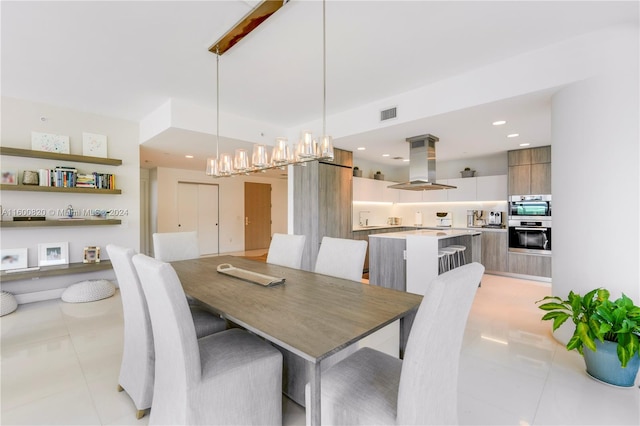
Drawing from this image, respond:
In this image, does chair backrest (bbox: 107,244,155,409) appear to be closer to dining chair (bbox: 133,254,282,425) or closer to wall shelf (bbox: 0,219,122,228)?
dining chair (bbox: 133,254,282,425)

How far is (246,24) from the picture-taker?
2186 millimetres

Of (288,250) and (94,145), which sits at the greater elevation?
(94,145)

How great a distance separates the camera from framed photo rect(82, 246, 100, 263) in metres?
4.19

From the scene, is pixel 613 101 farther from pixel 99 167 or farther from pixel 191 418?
pixel 99 167

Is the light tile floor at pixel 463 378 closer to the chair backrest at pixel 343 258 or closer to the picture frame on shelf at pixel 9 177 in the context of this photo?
the chair backrest at pixel 343 258

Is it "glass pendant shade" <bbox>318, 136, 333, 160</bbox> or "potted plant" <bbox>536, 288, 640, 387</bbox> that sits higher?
"glass pendant shade" <bbox>318, 136, 333, 160</bbox>

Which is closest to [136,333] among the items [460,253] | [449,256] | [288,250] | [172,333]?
[172,333]

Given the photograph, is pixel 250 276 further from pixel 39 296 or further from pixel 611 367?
pixel 39 296

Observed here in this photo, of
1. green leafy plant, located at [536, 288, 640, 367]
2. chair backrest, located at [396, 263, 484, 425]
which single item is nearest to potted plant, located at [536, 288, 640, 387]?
green leafy plant, located at [536, 288, 640, 367]

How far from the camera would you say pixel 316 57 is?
2744mm

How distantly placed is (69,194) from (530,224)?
7.54m

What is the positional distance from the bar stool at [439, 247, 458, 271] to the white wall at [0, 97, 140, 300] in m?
4.76

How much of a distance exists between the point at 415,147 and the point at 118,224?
4765mm

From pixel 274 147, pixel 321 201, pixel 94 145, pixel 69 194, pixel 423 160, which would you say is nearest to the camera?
pixel 274 147
